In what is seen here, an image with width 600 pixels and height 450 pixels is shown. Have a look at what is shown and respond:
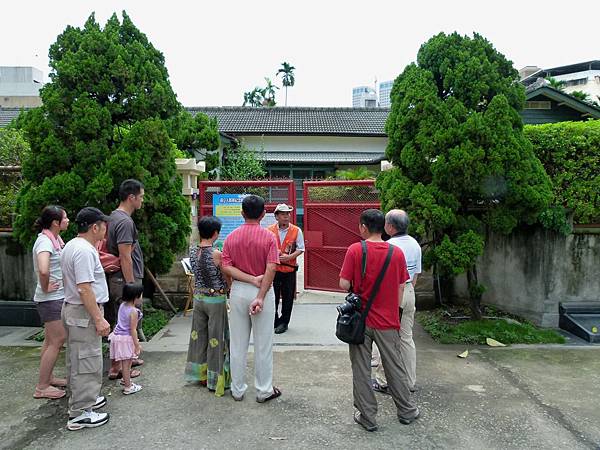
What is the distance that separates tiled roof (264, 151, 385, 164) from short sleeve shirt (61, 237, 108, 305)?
17724 mm

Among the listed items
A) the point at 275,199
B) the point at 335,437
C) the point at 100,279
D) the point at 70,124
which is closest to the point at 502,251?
the point at 275,199

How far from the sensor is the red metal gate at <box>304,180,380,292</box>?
24.8 ft

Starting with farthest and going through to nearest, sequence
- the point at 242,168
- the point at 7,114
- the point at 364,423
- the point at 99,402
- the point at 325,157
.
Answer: the point at 7,114 → the point at 325,157 → the point at 242,168 → the point at 99,402 → the point at 364,423

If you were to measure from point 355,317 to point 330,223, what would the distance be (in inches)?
171

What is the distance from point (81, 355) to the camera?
3559 millimetres

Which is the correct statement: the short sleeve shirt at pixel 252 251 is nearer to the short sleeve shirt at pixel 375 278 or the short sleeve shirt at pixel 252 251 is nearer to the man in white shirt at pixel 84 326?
the short sleeve shirt at pixel 375 278

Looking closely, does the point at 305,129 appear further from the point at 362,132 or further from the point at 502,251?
the point at 502,251

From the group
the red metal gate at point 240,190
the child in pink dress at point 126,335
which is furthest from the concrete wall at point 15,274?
the child in pink dress at point 126,335

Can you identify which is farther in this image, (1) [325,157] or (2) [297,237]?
(1) [325,157]

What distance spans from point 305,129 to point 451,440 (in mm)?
21122

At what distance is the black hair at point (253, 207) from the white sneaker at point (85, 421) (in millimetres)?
1935

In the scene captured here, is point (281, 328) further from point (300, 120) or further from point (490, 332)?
point (300, 120)

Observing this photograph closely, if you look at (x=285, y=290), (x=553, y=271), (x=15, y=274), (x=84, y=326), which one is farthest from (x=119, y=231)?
(x=553, y=271)

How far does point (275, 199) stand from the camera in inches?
313
